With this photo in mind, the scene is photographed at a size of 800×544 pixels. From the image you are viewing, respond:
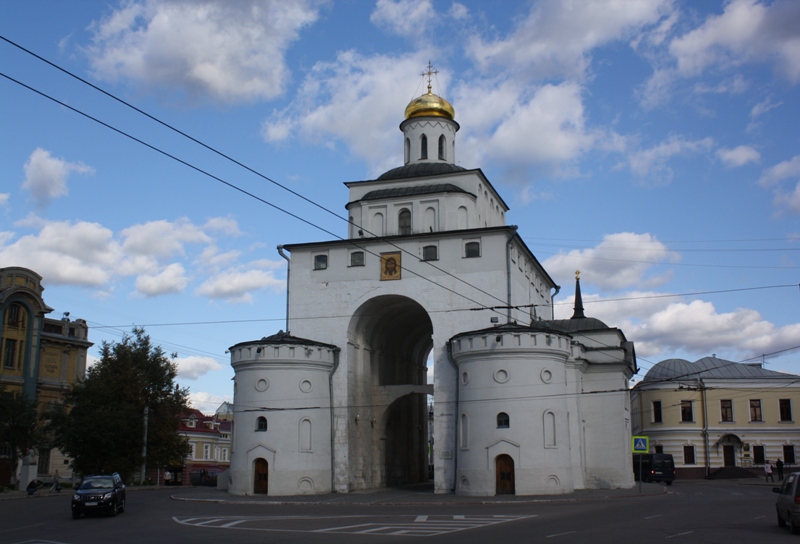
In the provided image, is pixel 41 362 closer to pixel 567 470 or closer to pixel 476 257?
pixel 476 257

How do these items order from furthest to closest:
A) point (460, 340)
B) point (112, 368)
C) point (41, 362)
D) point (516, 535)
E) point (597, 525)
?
point (41, 362), point (112, 368), point (460, 340), point (597, 525), point (516, 535)

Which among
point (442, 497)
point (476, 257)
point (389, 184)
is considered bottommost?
point (442, 497)

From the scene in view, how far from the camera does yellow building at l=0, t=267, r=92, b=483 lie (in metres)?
48.5

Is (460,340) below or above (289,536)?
above

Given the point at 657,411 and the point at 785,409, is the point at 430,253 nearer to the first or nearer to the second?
the point at 657,411

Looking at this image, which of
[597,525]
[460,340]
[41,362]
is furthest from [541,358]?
[41,362]

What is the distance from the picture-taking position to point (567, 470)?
33.2 m

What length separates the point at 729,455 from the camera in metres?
56.9

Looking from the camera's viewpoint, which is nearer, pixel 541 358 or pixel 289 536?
pixel 289 536

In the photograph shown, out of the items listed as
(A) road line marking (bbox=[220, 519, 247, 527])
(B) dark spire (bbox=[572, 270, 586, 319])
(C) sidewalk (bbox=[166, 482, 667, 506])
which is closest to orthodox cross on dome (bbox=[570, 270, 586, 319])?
(B) dark spire (bbox=[572, 270, 586, 319])

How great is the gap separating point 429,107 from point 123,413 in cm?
2441

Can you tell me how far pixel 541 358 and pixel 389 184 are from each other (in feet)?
45.6

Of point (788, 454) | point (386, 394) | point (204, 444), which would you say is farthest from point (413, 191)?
point (204, 444)

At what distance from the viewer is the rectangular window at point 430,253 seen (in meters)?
38.2
